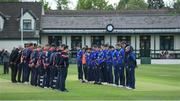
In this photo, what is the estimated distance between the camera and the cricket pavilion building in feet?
270

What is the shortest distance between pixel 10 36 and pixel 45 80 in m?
51.5

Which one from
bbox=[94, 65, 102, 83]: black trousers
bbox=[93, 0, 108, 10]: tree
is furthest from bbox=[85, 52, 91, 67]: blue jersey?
bbox=[93, 0, 108, 10]: tree

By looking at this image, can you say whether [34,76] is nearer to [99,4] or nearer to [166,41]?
[166,41]

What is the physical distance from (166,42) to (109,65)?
167 ft

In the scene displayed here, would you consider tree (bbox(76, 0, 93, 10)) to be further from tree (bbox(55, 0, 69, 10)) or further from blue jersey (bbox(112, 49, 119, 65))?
blue jersey (bbox(112, 49, 119, 65))

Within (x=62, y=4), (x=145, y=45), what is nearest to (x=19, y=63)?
(x=145, y=45)

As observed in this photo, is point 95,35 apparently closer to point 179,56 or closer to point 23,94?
point 179,56

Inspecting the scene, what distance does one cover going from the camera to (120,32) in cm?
8256

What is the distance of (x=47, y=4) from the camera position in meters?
125

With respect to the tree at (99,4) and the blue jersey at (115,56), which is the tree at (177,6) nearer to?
the blue jersey at (115,56)

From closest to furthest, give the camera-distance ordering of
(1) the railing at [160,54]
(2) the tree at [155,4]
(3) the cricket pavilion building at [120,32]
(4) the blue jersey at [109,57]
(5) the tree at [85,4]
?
(4) the blue jersey at [109,57] < (1) the railing at [160,54] < (3) the cricket pavilion building at [120,32] < (5) the tree at [85,4] < (2) the tree at [155,4]

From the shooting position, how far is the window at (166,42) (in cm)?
8381

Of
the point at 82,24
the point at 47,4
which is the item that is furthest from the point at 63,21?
the point at 47,4

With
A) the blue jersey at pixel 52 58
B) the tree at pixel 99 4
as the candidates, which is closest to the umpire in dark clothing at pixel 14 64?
the blue jersey at pixel 52 58
